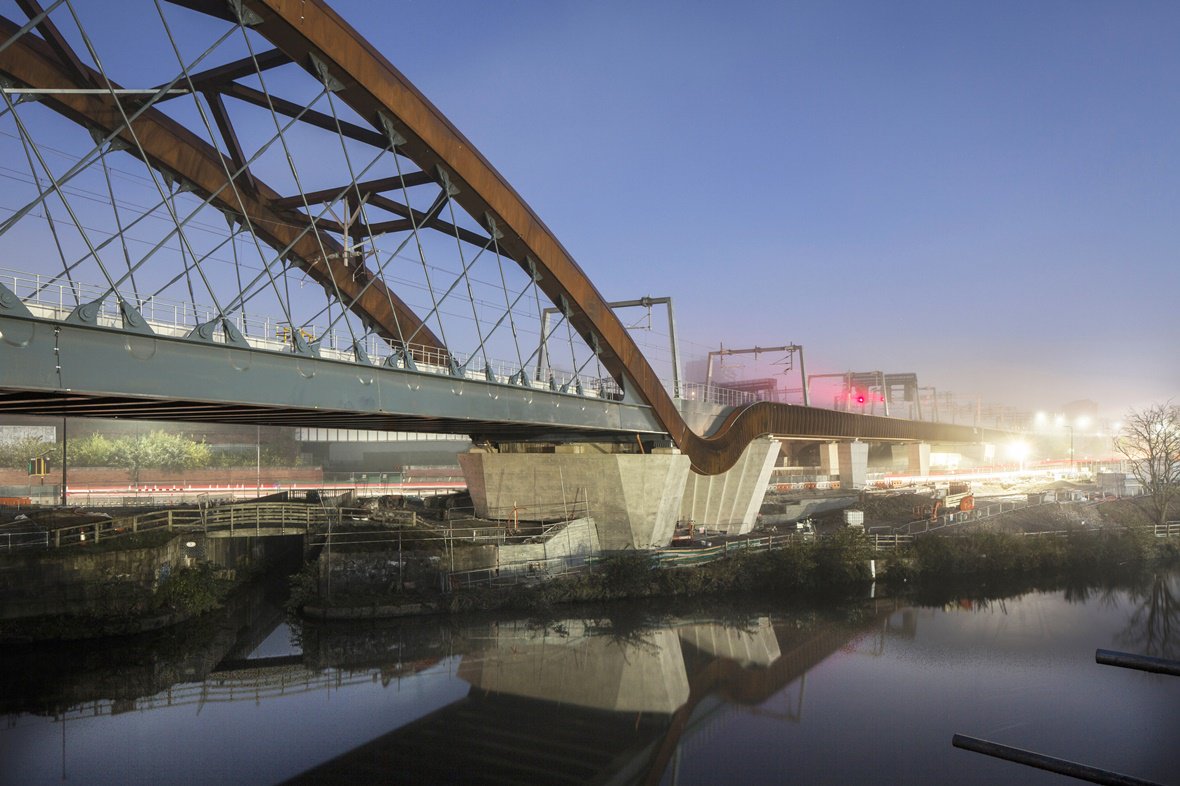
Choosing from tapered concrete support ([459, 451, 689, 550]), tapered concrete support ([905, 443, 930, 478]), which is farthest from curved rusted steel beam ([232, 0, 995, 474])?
tapered concrete support ([905, 443, 930, 478])

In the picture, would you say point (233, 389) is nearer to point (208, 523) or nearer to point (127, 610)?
point (127, 610)

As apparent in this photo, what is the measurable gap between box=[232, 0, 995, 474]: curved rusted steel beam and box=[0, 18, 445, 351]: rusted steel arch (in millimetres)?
3816

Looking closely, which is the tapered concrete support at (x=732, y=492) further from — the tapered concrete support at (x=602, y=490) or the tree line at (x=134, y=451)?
the tree line at (x=134, y=451)

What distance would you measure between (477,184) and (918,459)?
260 ft

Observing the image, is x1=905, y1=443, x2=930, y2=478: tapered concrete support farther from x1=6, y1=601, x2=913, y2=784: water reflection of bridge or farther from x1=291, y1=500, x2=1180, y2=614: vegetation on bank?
x1=6, y1=601, x2=913, y2=784: water reflection of bridge

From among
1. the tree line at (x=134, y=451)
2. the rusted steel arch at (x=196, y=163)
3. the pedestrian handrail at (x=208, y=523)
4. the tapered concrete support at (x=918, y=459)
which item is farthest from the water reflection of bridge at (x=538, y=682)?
the tapered concrete support at (x=918, y=459)

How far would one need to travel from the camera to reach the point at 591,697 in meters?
20.3

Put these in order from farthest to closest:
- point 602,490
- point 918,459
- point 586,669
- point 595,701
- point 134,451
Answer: point 918,459 → point 134,451 → point 602,490 → point 586,669 → point 595,701

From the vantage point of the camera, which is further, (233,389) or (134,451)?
(134,451)

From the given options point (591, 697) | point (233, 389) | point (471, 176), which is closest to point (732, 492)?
point (591, 697)

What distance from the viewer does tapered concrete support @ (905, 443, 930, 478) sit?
297 feet

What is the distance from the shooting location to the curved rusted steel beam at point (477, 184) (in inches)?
753

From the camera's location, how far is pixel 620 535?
3534 cm

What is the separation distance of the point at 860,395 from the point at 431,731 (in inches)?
3735
